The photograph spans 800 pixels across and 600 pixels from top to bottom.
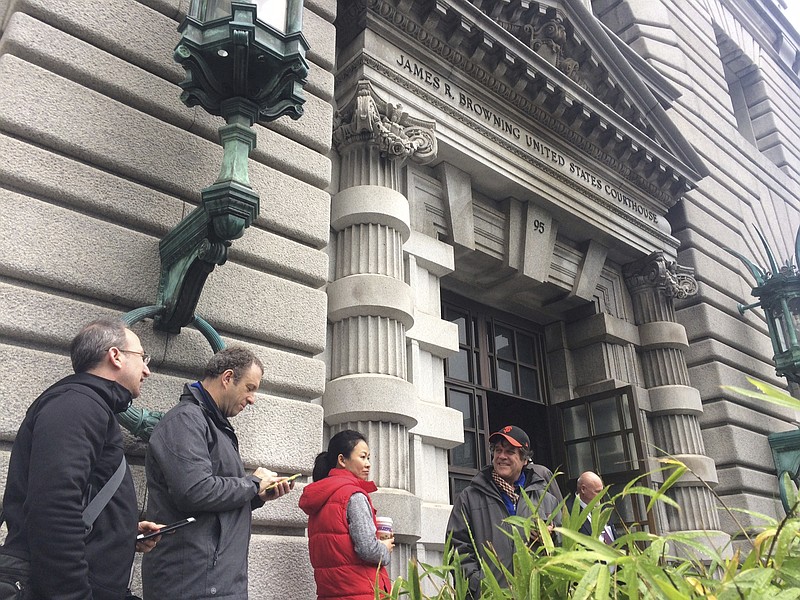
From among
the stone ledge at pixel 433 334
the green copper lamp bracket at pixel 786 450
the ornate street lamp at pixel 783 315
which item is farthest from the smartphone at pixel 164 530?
the ornate street lamp at pixel 783 315

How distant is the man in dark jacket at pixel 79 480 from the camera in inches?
84.4

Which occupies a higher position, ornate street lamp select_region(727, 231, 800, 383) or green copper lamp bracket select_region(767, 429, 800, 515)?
ornate street lamp select_region(727, 231, 800, 383)

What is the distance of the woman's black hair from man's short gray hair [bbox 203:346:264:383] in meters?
1.03

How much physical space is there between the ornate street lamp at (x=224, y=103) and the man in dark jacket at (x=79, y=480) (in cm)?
113

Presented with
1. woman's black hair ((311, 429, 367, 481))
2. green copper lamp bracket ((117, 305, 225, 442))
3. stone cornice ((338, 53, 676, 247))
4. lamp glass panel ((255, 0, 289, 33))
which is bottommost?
woman's black hair ((311, 429, 367, 481))

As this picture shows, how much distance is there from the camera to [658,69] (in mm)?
13047

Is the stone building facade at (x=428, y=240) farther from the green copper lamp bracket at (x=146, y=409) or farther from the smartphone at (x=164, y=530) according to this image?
the smartphone at (x=164, y=530)

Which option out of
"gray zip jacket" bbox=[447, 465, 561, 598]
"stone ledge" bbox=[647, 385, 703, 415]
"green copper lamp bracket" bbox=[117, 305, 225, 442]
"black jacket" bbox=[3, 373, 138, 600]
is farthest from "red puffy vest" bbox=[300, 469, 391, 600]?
"stone ledge" bbox=[647, 385, 703, 415]

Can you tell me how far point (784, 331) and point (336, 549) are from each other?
9.47 metres

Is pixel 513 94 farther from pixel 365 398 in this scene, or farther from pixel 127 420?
pixel 127 420

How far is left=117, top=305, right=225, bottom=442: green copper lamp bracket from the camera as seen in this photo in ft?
12.2

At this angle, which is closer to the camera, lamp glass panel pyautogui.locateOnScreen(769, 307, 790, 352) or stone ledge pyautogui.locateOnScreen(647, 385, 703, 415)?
stone ledge pyautogui.locateOnScreen(647, 385, 703, 415)

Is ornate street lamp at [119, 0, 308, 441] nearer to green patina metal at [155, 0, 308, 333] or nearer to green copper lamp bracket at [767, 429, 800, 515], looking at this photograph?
green patina metal at [155, 0, 308, 333]

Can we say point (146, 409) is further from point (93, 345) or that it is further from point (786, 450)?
point (786, 450)
